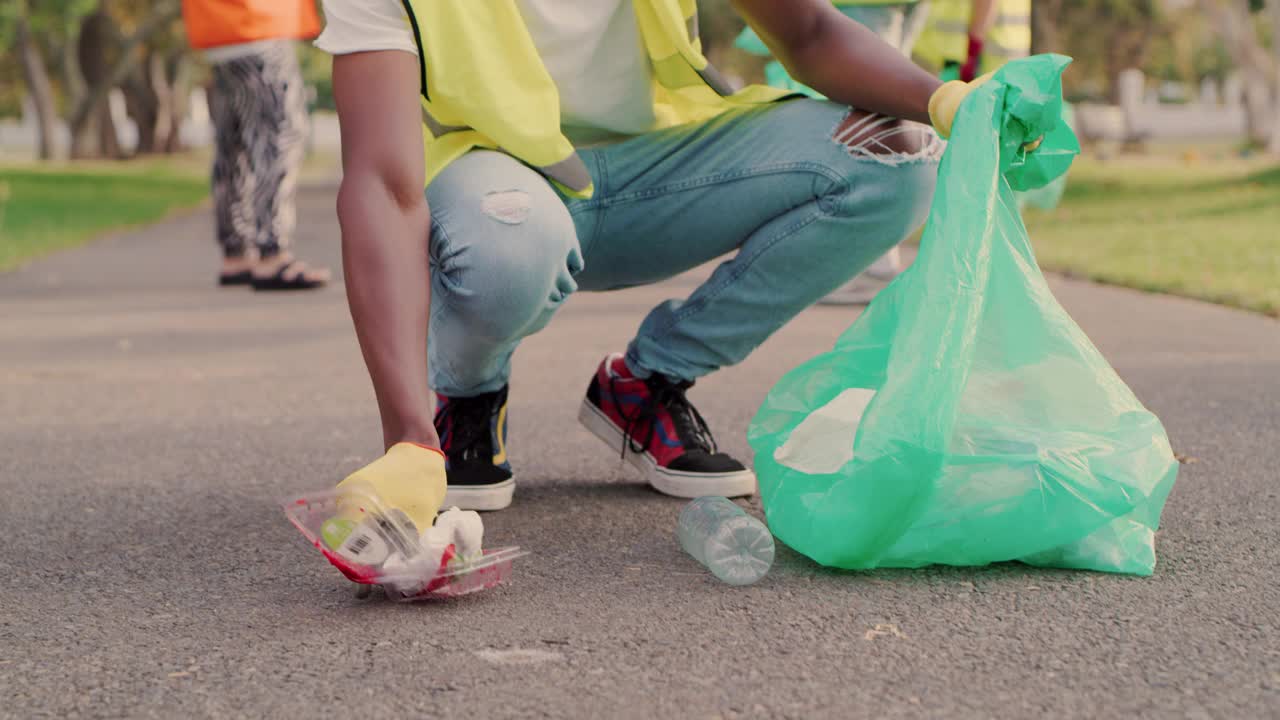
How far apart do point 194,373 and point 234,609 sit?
2.39 meters

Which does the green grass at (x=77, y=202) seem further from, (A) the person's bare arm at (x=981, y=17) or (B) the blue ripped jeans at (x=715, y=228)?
(B) the blue ripped jeans at (x=715, y=228)

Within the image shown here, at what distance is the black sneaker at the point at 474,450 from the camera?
267cm

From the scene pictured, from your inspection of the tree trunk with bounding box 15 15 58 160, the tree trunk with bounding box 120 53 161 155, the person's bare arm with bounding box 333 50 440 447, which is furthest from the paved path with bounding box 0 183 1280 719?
the tree trunk with bounding box 120 53 161 155

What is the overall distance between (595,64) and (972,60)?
2756 millimetres

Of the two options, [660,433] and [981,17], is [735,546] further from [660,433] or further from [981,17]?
[981,17]

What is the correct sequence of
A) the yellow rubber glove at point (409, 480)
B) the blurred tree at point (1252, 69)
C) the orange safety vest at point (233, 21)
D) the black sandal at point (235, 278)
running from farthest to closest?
1. the blurred tree at point (1252, 69)
2. the black sandal at point (235, 278)
3. the orange safety vest at point (233, 21)
4. the yellow rubber glove at point (409, 480)

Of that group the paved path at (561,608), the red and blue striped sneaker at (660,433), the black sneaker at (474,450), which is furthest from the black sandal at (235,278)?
the black sneaker at (474,450)

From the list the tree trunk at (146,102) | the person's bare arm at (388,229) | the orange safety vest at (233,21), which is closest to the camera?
the person's bare arm at (388,229)

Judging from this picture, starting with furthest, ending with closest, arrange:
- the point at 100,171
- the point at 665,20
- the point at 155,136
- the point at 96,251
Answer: the point at 155,136, the point at 100,171, the point at 96,251, the point at 665,20

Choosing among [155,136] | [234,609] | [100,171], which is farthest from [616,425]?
[155,136]

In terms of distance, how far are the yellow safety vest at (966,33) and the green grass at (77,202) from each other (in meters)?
4.52

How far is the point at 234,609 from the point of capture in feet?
6.90

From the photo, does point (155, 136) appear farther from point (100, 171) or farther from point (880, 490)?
point (880, 490)

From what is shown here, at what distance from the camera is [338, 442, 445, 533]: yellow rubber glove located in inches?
75.9
